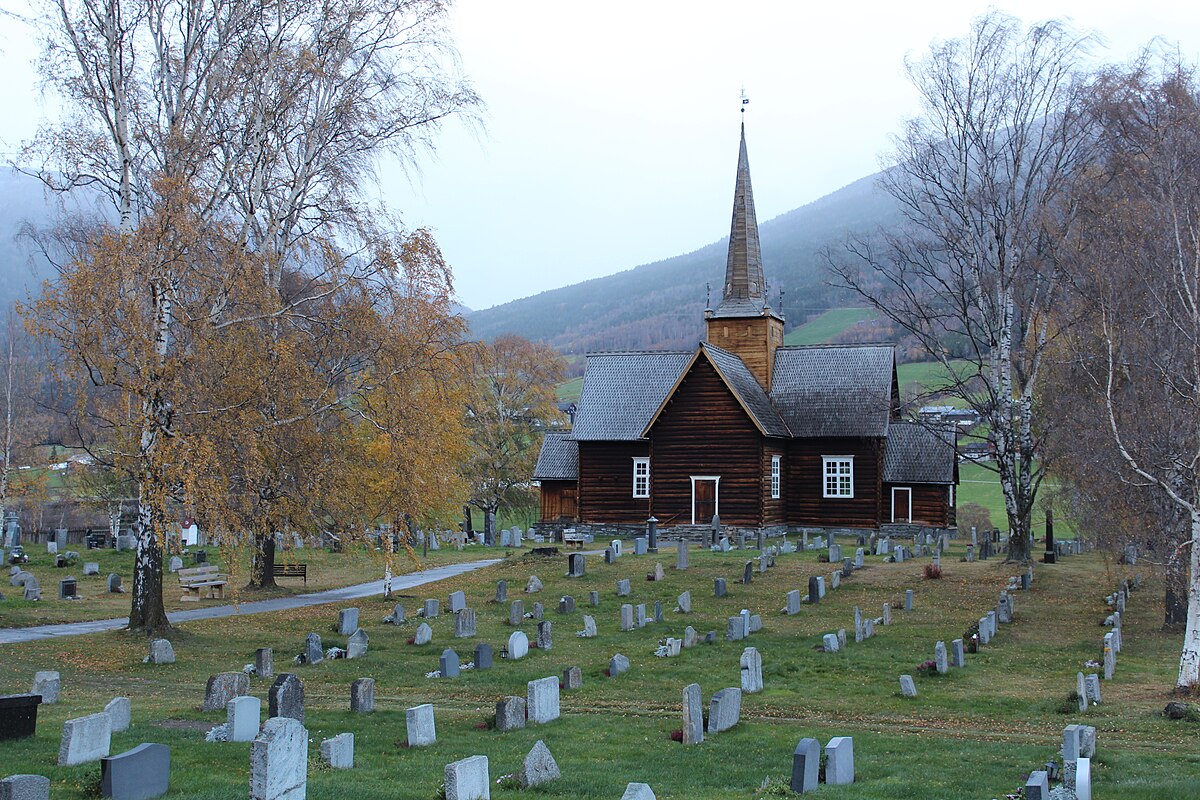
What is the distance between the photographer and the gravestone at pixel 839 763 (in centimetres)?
1112

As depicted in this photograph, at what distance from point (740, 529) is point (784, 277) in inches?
5268

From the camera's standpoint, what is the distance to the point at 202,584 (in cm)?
2817

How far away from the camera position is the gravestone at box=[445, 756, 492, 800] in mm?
9438

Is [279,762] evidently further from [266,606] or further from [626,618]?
[266,606]

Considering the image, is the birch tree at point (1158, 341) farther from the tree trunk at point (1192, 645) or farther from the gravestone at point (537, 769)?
the gravestone at point (537, 769)

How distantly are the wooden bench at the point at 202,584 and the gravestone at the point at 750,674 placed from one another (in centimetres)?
1675

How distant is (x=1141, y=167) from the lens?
2303cm

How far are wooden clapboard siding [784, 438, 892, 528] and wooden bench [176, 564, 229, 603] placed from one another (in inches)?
983

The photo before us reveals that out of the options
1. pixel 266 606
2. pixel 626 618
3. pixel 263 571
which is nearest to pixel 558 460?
pixel 263 571

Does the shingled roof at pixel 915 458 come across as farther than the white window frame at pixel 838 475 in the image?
Yes

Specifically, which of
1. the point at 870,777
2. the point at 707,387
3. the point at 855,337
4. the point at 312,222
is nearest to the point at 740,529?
the point at 707,387

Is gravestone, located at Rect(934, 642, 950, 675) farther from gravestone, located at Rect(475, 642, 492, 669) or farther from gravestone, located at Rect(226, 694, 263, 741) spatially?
gravestone, located at Rect(226, 694, 263, 741)

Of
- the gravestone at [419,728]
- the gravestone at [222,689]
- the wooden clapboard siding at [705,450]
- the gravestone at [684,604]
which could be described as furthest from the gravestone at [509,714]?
the wooden clapboard siding at [705,450]

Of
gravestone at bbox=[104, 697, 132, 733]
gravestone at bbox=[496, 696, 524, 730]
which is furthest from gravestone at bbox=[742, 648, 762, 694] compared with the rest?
gravestone at bbox=[104, 697, 132, 733]
